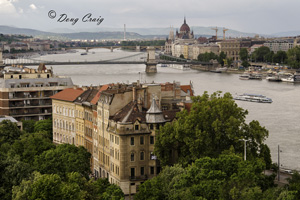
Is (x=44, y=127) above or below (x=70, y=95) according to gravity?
below

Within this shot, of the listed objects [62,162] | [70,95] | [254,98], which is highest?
[70,95]

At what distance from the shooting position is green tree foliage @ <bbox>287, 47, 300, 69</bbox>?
74.2 meters

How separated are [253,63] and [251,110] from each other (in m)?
47.3

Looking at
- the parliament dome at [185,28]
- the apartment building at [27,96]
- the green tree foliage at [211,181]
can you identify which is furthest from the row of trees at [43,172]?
the parliament dome at [185,28]

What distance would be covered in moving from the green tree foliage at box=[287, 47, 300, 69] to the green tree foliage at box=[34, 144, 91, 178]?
5736cm

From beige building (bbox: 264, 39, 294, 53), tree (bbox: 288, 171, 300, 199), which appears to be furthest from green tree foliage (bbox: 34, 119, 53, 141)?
beige building (bbox: 264, 39, 294, 53)

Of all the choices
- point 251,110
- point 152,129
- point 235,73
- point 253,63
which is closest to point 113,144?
point 152,129

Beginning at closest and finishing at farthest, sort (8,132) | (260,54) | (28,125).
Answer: (8,132)
(28,125)
(260,54)

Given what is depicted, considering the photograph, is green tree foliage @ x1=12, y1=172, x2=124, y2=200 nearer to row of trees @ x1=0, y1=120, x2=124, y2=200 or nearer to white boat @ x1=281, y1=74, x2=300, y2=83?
row of trees @ x1=0, y1=120, x2=124, y2=200

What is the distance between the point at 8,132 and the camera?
78.2 feet

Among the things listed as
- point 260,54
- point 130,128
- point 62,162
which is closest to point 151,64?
point 260,54

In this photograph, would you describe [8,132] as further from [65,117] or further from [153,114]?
[153,114]

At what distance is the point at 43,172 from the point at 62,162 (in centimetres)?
87

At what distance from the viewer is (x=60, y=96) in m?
27.2
